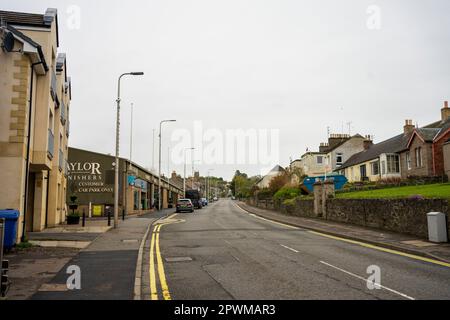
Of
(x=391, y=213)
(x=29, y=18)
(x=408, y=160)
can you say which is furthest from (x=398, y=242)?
(x=408, y=160)

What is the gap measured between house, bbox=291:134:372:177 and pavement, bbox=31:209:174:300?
4931 centimetres

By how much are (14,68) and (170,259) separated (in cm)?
1088

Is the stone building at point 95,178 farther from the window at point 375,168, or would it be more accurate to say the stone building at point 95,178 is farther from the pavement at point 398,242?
the window at point 375,168

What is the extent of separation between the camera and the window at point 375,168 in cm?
4864

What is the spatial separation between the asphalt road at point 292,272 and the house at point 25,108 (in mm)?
6906

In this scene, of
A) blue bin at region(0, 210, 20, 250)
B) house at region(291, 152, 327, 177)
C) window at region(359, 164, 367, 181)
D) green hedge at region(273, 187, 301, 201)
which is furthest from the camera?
house at region(291, 152, 327, 177)

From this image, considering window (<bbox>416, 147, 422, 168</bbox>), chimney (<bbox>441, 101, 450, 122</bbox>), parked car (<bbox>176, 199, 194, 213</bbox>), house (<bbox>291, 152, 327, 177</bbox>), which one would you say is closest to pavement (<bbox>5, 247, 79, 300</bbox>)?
parked car (<bbox>176, 199, 194, 213</bbox>)

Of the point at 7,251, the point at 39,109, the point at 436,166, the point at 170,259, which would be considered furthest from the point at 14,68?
the point at 436,166

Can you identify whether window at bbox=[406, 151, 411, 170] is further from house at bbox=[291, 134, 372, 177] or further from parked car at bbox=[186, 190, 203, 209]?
parked car at bbox=[186, 190, 203, 209]

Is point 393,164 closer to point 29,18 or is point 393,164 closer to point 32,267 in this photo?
point 29,18

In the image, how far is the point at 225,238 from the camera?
1905 centimetres

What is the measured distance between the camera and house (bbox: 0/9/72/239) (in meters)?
16.7

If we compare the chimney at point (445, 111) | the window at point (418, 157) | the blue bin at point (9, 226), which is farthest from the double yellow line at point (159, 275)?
the chimney at point (445, 111)
